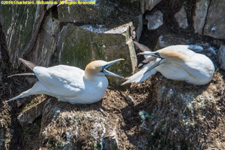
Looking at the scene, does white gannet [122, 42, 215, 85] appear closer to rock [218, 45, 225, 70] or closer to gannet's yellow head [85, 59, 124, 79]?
gannet's yellow head [85, 59, 124, 79]

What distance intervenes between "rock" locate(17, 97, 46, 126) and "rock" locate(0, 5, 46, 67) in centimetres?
111

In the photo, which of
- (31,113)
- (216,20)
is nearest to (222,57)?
(216,20)

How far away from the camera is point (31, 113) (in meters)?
5.64

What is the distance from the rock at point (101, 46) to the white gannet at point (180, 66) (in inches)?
23.7

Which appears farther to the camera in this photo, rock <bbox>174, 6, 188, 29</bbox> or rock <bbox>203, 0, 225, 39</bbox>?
rock <bbox>174, 6, 188, 29</bbox>

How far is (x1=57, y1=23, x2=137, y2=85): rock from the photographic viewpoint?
211 inches

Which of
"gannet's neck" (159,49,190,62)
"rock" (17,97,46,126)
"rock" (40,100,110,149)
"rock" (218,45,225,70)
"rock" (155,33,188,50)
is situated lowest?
"rock" (17,97,46,126)

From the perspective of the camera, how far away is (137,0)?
19.0 feet

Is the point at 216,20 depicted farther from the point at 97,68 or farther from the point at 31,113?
the point at 31,113

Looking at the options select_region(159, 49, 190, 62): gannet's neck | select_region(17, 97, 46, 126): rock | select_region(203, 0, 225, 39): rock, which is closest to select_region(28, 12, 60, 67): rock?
select_region(17, 97, 46, 126): rock

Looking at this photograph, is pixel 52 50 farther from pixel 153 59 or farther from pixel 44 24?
pixel 153 59

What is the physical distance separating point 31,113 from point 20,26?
171 cm

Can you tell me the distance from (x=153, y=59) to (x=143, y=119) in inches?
36.3

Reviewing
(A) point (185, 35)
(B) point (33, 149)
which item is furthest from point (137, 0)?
(B) point (33, 149)
